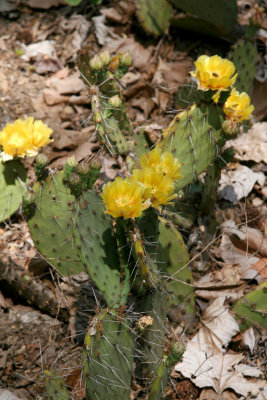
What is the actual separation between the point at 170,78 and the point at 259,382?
2.45 meters

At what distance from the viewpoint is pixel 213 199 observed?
2793 mm

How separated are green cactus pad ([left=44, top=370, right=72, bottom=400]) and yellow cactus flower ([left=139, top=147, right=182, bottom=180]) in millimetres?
964

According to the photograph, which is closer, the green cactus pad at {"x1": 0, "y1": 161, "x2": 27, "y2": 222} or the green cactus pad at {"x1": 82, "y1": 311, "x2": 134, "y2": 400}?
the green cactus pad at {"x1": 82, "y1": 311, "x2": 134, "y2": 400}

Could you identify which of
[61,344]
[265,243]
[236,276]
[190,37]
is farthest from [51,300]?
[190,37]

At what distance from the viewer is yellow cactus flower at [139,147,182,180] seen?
1.94 metres

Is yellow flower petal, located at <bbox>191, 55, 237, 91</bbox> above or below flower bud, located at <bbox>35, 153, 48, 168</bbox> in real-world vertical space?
above

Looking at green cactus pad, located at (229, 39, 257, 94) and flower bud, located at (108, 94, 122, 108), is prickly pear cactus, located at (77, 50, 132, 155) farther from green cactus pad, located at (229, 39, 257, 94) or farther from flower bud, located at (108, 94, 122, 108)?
green cactus pad, located at (229, 39, 257, 94)

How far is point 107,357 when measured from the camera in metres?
1.86

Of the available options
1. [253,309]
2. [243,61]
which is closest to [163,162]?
[253,309]

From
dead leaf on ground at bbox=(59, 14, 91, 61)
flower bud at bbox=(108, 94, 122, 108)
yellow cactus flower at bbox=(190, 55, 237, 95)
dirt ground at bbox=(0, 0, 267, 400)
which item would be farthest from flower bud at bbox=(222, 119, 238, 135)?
dead leaf on ground at bbox=(59, 14, 91, 61)

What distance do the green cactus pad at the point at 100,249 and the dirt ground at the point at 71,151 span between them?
27 cm

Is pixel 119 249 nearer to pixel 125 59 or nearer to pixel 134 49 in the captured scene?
pixel 125 59

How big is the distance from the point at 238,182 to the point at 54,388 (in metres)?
1.84

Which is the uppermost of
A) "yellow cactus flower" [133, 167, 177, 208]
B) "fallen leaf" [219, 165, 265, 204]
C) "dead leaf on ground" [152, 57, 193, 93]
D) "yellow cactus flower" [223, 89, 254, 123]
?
"yellow cactus flower" [133, 167, 177, 208]
